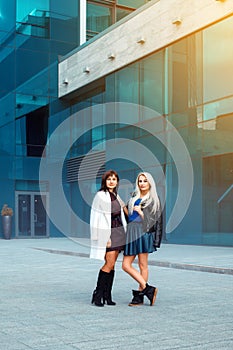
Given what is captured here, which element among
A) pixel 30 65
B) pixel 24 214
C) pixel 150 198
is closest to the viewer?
pixel 150 198

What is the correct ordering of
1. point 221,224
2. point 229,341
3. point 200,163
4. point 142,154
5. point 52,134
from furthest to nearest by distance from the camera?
point 52,134
point 142,154
point 200,163
point 221,224
point 229,341

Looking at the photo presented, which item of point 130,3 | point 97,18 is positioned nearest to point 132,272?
point 97,18

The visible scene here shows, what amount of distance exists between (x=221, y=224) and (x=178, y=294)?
9.00 m

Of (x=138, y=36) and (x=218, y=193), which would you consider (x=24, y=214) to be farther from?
(x=218, y=193)

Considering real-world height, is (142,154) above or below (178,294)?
above

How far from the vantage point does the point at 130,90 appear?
2091cm

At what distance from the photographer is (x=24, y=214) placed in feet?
83.5

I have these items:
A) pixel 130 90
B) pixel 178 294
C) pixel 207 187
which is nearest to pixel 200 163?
pixel 207 187

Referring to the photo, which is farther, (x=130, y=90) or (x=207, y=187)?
(x=130, y=90)

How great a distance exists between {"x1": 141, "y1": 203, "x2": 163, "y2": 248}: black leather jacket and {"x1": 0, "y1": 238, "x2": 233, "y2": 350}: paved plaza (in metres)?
0.85

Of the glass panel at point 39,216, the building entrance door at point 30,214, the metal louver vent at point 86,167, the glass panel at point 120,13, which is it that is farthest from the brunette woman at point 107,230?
the glass panel at point 120,13

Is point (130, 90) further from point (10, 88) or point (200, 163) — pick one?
point (10, 88)

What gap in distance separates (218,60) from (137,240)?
11545 mm

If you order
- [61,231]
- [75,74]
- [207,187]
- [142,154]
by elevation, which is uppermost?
[75,74]
